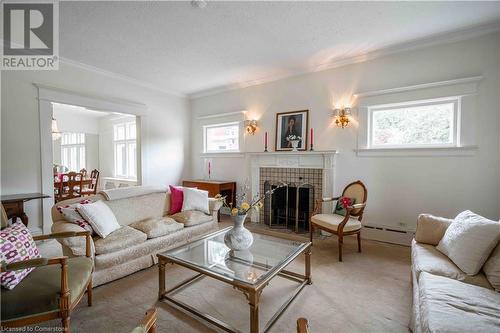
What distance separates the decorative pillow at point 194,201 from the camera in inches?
127

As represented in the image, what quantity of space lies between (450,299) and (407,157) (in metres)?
2.25

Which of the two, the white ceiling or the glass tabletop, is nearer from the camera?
the glass tabletop

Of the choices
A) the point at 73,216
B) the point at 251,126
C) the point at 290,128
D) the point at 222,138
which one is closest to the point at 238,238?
the point at 73,216

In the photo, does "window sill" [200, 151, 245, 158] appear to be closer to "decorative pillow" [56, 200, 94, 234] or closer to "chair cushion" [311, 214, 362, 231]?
"chair cushion" [311, 214, 362, 231]

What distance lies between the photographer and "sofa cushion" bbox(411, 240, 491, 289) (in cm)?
153

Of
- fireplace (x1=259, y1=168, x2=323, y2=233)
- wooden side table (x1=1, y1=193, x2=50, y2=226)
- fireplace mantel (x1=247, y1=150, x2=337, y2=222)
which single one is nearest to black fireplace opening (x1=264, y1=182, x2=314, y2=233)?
fireplace (x1=259, y1=168, x2=323, y2=233)

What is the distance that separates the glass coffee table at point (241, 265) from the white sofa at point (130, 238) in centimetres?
54

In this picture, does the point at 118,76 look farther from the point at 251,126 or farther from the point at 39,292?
the point at 39,292

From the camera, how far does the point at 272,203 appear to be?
4.14m

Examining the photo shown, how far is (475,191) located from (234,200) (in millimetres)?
3662

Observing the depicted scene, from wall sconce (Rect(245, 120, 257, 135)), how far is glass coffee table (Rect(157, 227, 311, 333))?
8.10ft

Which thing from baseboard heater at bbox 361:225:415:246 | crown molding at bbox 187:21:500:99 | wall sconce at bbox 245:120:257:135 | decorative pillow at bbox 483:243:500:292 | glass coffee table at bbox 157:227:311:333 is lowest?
baseboard heater at bbox 361:225:415:246

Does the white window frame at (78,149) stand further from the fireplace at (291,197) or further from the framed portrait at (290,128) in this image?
the framed portrait at (290,128)

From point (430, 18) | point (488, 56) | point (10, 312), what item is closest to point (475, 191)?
point (488, 56)
